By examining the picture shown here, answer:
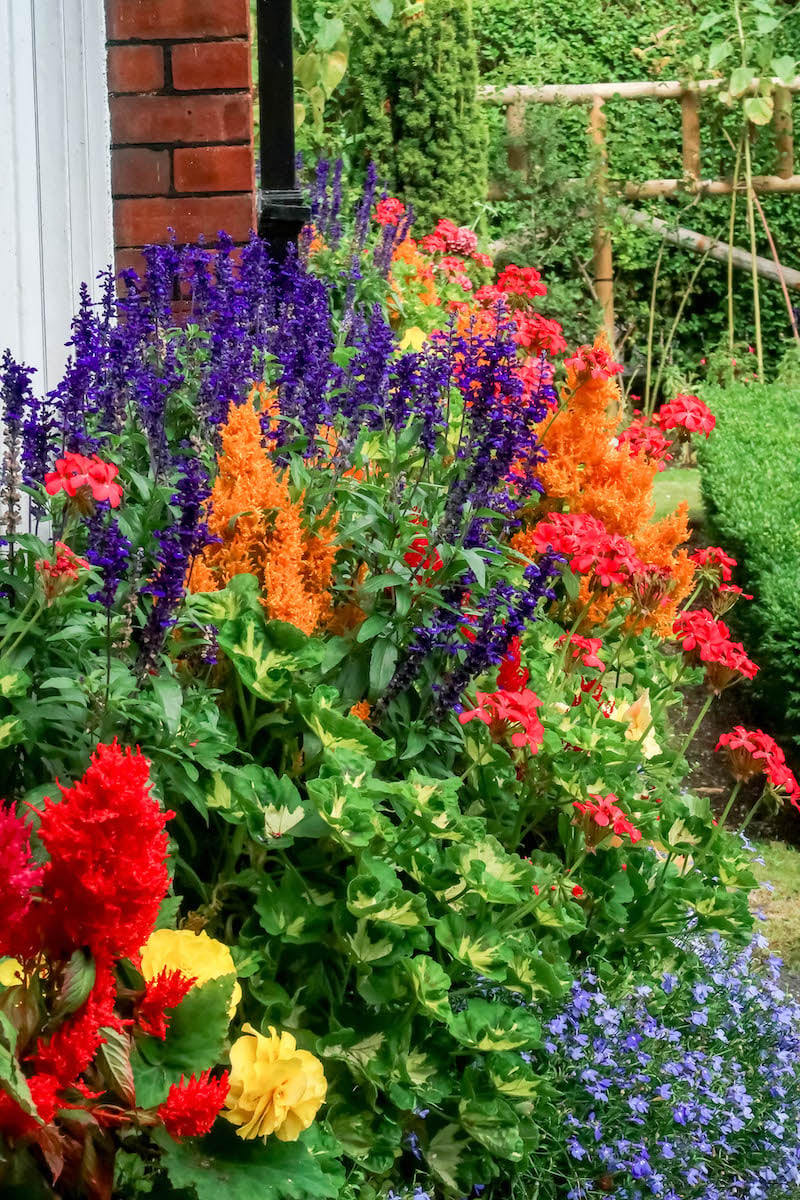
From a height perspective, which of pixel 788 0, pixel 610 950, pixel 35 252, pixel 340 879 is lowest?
pixel 610 950

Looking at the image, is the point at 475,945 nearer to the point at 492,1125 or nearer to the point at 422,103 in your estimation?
the point at 492,1125

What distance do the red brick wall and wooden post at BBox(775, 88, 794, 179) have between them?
6.64 m

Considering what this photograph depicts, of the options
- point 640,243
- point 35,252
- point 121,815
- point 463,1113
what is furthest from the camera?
point 640,243

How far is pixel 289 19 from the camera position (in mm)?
3850

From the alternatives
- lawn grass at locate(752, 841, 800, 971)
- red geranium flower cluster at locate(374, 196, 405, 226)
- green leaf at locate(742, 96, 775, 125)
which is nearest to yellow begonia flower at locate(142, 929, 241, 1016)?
lawn grass at locate(752, 841, 800, 971)

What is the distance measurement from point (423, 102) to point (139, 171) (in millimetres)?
4396

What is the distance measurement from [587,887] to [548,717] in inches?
12.7

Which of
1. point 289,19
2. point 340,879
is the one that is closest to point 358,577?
point 340,879

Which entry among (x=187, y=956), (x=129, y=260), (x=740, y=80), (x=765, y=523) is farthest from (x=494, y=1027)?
(x=740, y=80)

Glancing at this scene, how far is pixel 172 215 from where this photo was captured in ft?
11.9

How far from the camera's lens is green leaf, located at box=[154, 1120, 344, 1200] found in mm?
1357

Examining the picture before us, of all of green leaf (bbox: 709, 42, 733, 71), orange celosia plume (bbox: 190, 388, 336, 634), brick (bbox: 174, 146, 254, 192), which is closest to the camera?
orange celosia plume (bbox: 190, 388, 336, 634)

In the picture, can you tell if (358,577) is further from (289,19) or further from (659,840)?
(289,19)

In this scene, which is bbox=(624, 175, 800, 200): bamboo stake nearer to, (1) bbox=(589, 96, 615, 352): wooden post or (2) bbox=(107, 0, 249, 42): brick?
(1) bbox=(589, 96, 615, 352): wooden post
